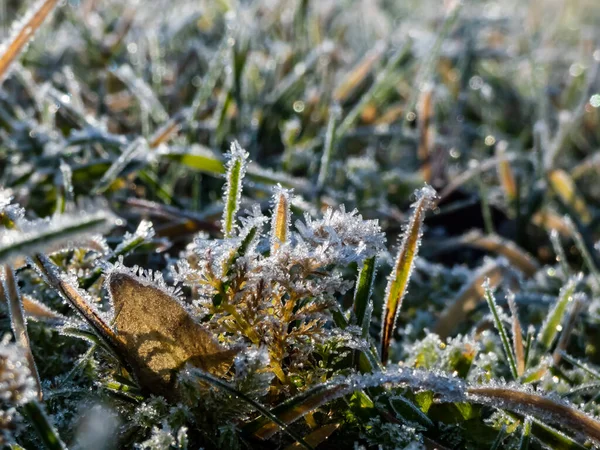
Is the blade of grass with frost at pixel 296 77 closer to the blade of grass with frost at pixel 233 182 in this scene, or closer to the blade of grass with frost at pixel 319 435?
the blade of grass with frost at pixel 233 182

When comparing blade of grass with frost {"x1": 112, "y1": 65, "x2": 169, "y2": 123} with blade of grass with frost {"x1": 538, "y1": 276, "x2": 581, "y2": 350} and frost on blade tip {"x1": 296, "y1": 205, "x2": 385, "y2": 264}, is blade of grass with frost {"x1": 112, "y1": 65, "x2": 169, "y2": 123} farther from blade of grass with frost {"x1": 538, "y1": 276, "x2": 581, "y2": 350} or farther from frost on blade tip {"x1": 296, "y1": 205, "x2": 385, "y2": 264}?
blade of grass with frost {"x1": 538, "y1": 276, "x2": 581, "y2": 350}

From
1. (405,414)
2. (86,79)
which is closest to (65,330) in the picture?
(405,414)

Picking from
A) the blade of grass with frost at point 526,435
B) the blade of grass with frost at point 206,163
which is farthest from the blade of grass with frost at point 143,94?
the blade of grass with frost at point 526,435

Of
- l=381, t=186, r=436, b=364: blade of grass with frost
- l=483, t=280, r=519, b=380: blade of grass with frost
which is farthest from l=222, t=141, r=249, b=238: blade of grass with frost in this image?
l=483, t=280, r=519, b=380: blade of grass with frost

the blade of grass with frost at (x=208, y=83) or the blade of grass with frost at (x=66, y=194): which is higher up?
the blade of grass with frost at (x=208, y=83)

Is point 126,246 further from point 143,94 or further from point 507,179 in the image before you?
point 507,179

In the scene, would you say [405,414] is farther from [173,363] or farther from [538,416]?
[173,363]
